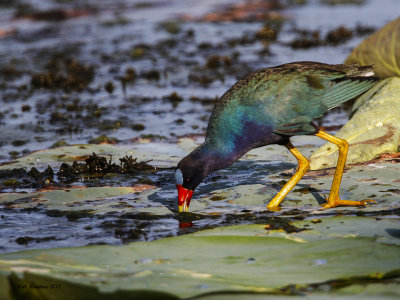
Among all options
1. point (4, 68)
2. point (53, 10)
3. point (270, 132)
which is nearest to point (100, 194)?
point (270, 132)

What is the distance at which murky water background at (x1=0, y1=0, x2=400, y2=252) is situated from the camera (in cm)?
498

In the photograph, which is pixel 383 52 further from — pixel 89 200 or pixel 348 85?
pixel 89 200

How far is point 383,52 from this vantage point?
696 centimetres

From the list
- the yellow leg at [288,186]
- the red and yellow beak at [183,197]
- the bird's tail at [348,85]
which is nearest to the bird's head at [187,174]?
the red and yellow beak at [183,197]

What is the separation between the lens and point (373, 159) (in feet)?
18.9

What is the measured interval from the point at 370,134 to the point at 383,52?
1340 millimetres

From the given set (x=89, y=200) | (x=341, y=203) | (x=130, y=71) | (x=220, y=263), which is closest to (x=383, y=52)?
(x=341, y=203)

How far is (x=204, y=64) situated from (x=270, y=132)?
718 cm

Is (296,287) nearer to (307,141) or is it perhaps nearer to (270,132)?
(270,132)

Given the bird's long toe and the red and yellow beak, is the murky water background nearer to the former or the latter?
the red and yellow beak

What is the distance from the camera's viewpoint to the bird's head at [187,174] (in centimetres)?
481

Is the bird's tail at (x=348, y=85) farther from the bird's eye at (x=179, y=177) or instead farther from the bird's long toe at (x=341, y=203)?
the bird's eye at (x=179, y=177)

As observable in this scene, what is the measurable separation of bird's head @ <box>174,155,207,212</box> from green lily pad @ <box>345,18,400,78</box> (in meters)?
2.87

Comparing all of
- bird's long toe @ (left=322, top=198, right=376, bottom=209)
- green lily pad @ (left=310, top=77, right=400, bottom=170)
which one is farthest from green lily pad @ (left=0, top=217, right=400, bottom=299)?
green lily pad @ (left=310, top=77, right=400, bottom=170)
